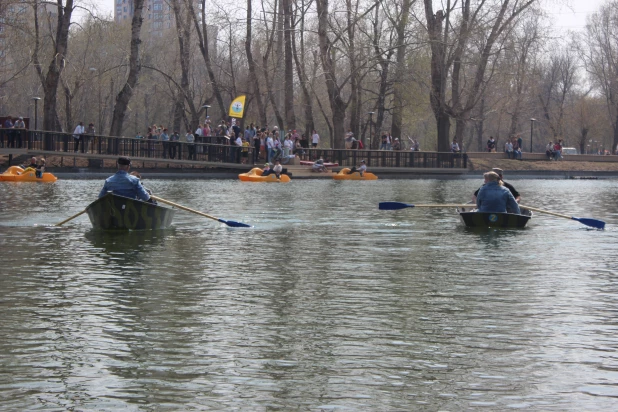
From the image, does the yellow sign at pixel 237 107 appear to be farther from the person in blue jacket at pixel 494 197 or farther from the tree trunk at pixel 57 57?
the person in blue jacket at pixel 494 197

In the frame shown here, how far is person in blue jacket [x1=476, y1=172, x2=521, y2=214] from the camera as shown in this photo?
2200cm

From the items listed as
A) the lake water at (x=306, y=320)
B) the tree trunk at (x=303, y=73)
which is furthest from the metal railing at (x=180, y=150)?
the lake water at (x=306, y=320)

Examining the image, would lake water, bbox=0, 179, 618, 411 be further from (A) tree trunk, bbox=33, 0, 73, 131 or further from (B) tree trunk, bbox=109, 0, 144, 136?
(A) tree trunk, bbox=33, 0, 73, 131

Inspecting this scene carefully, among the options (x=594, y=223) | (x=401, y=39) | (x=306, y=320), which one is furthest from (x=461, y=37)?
(x=306, y=320)

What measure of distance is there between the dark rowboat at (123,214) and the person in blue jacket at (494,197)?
6752 mm

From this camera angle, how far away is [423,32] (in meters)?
57.2

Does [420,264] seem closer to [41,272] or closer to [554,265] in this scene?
[554,265]

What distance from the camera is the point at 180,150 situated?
52.8 m

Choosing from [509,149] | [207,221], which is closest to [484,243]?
[207,221]

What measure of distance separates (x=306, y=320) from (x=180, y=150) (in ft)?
139

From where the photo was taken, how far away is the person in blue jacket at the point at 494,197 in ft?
72.2

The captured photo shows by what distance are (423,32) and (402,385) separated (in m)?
50.3

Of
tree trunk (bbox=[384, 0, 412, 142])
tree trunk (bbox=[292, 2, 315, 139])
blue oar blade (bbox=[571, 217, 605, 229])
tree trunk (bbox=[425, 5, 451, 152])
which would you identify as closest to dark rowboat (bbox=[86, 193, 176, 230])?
blue oar blade (bbox=[571, 217, 605, 229])

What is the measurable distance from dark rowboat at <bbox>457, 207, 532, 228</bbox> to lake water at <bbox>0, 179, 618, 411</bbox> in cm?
27
